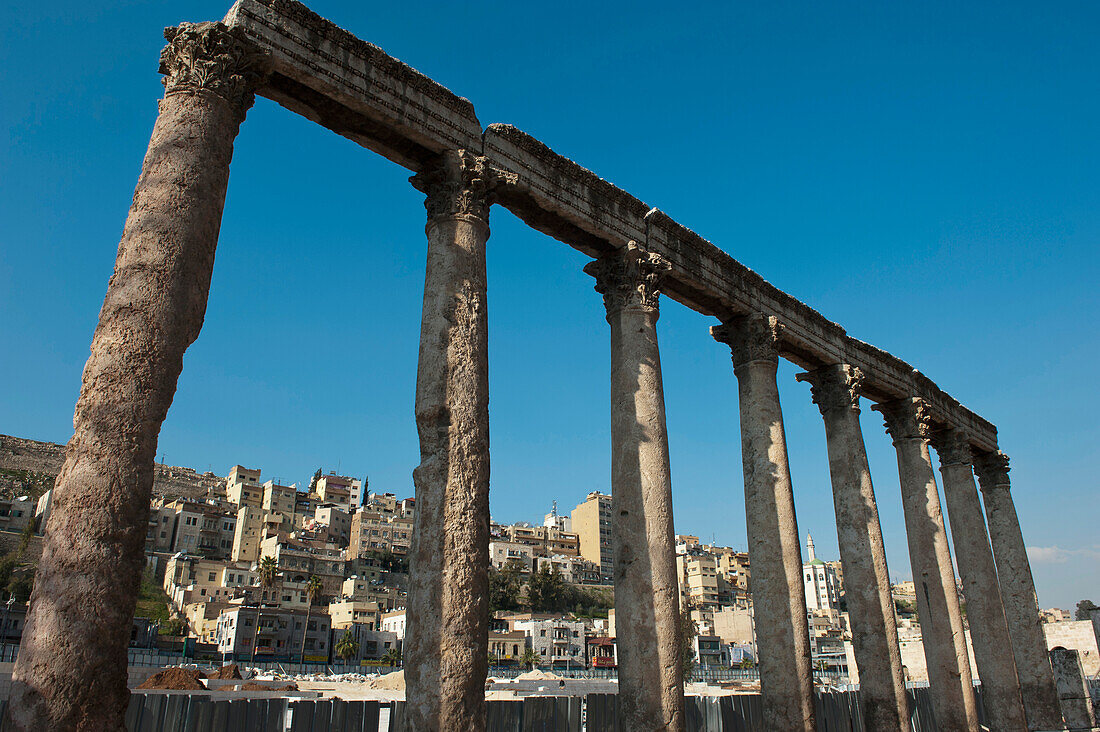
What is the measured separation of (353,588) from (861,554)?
69669 millimetres

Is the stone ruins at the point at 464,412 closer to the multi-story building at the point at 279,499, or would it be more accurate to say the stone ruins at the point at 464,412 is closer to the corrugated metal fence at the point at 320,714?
the corrugated metal fence at the point at 320,714

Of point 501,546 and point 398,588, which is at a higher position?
point 501,546

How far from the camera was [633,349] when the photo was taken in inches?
473

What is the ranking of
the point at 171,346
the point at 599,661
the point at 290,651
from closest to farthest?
the point at 171,346
the point at 290,651
the point at 599,661

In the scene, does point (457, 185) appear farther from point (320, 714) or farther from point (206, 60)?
point (320, 714)

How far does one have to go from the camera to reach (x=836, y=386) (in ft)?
54.2

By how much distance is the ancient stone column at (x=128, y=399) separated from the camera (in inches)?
224

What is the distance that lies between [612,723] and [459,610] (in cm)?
553

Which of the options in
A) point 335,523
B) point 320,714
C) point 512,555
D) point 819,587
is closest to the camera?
point 320,714

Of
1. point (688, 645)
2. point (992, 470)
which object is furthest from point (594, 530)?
point (992, 470)

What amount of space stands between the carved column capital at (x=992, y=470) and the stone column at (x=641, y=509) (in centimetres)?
1505

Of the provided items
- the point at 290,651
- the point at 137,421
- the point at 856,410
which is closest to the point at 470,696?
the point at 137,421

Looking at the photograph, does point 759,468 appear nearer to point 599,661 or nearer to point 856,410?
point 856,410

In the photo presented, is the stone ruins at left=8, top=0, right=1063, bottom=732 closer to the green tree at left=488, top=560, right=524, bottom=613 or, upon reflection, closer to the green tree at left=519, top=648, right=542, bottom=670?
the green tree at left=519, top=648, right=542, bottom=670
